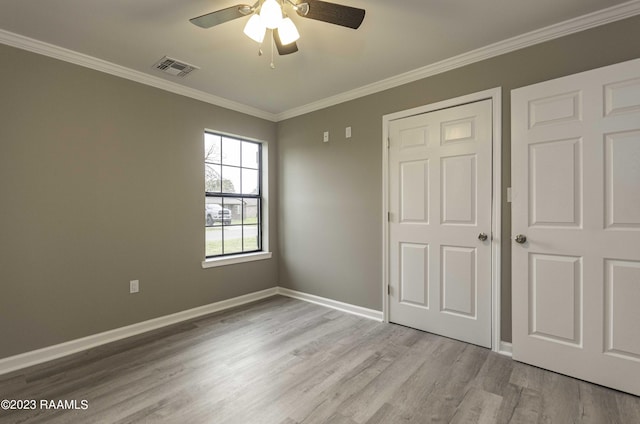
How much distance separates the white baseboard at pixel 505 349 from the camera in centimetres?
244

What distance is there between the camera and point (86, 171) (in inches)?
104

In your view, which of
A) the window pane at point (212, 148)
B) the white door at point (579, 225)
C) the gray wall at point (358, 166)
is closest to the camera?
the white door at point (579, 225)

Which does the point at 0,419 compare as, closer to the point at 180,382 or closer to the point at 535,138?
the point at 180,382

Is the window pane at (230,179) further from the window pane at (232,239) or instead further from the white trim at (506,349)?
the white trim at (506,349)

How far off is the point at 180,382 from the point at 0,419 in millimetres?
952

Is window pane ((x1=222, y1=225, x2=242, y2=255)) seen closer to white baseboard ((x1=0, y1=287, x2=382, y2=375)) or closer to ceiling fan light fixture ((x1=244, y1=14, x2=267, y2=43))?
white baseboard ((x1=0, y1=287, x2=382, y2=375))

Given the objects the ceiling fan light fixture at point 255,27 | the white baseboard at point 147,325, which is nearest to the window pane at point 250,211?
the white baseboard at point 147,325

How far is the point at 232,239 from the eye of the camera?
12.7 ft

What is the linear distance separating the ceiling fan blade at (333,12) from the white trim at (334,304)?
2.72 metres

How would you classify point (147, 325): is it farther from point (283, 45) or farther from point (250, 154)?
point (283, 45)

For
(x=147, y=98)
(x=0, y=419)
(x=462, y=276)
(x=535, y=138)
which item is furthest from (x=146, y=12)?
(x=462, y=276)

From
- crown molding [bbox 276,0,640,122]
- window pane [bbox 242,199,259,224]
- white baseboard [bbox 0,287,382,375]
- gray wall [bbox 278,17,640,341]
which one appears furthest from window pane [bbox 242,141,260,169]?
white baseboard [bbox 0,287,382,375]

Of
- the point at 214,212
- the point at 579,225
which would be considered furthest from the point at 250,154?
the point at 579,225

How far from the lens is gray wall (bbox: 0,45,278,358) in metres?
2.31
